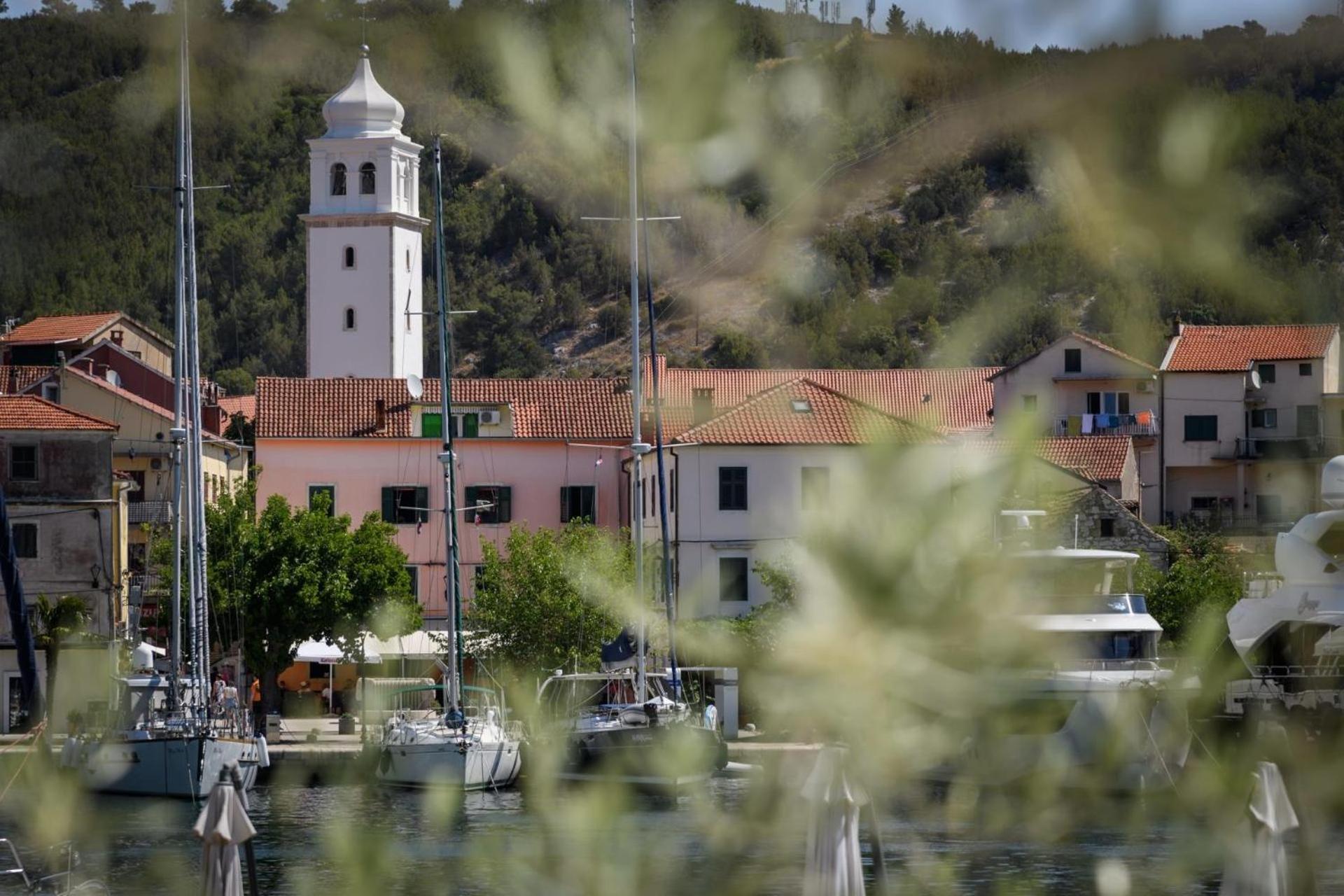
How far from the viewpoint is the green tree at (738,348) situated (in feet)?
16.4

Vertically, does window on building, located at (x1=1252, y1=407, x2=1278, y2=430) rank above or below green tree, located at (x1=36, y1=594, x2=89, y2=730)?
above

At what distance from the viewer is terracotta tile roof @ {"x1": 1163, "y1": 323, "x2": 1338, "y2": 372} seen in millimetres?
4672

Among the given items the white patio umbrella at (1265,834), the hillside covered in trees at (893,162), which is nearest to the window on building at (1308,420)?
the white patio umbrella at (1265,834)

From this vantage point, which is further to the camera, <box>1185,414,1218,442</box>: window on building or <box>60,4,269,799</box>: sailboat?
<box>60,4,269,799</box>: sailboat

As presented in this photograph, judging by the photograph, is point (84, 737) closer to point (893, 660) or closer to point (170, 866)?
point (170, 866)

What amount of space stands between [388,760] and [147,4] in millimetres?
25781

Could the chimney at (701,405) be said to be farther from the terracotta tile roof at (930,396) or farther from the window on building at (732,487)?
the terracotta tile roof at (930,396)

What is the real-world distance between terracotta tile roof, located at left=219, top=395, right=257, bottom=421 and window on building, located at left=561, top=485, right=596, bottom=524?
14.8m

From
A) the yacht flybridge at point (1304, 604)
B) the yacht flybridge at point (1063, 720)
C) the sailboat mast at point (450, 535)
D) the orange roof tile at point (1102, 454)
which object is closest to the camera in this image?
the yacht flybridge at point (1063, 720)

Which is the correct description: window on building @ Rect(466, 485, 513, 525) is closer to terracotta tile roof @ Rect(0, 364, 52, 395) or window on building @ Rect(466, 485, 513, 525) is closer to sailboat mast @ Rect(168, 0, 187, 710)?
terracotta tile roof @ Rect(0, 364, 52, 395)

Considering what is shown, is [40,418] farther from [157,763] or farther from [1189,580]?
[1189,580]

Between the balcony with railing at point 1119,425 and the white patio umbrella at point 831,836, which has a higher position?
the balcony with railing at point 1119,425

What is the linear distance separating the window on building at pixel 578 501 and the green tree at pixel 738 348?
1731 inches

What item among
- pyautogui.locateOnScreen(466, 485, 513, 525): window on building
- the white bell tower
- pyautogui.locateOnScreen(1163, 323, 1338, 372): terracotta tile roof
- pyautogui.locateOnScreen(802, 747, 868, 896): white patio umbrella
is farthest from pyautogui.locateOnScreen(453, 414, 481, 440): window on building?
pyautogui.locateOnScreen(802, 747, 868, 896): white patio umbrella
